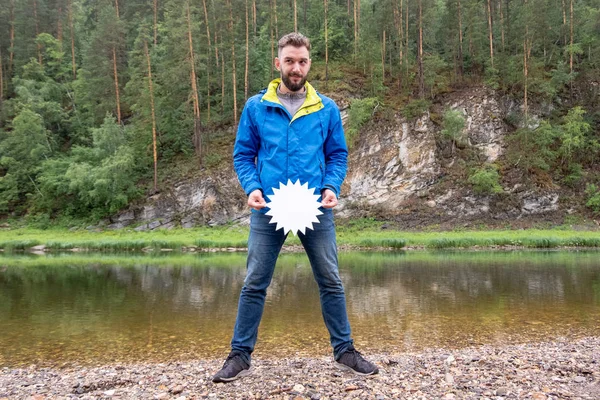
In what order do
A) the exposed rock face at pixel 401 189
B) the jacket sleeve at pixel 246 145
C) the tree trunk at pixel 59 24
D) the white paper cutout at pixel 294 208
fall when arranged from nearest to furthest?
the white paper cutout at pixel 294 208 < the jacket sleeve at pixel 246 145 < the exposed rock face at pixel 401 189 < the tree trunk at pixel 59 24

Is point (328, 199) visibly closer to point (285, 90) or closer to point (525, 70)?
point (285, 90)

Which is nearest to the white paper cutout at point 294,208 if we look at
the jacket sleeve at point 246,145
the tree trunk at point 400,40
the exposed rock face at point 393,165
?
the jacket sleeve at point 246,145

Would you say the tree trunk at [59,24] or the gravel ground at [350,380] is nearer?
the gravel ground at [350,380]

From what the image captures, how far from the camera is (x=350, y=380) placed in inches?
144

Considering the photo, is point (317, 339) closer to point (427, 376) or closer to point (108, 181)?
point (427, 376)

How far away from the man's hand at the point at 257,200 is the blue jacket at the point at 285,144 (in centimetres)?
5

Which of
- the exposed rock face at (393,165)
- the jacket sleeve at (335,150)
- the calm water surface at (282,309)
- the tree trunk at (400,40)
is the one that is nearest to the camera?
the jacket sleeve at (335,150)

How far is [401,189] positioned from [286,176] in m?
27.1

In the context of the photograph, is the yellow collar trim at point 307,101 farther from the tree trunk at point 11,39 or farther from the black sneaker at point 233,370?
the tree trunk at point 11,39

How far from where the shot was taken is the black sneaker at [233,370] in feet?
11.9

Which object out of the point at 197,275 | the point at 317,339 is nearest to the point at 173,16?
the point at 197,275

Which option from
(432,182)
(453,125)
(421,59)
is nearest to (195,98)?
(421,59)

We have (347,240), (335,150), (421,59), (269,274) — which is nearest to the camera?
(269,274)

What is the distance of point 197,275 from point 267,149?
11.8 metres
